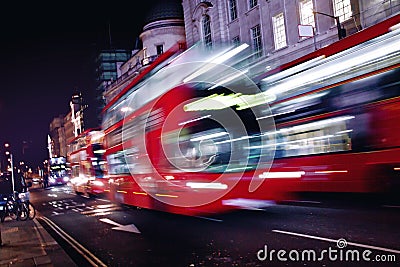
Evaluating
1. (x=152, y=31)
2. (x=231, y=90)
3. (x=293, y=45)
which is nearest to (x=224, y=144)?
(x=231, y=90)

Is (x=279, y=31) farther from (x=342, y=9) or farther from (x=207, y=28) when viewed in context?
(x=207, y=28)

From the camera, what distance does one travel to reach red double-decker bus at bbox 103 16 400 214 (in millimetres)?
8797

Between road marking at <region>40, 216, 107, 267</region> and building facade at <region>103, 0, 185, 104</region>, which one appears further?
building facade at <region>103, 0, 185, 104</region>

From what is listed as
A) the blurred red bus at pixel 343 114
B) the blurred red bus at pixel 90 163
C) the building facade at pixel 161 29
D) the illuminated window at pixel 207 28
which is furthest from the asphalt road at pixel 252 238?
the building facade at pixel 161 29

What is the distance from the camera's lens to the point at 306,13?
25.7 m

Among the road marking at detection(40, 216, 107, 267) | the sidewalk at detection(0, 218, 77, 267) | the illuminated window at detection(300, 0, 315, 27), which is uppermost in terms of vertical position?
the illuminated window at detection(300, 0, 315, 27)

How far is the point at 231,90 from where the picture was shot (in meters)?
10.7

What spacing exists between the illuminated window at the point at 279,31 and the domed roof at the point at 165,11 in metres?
24.9

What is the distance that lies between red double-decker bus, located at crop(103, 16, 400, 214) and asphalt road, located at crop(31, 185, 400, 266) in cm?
74

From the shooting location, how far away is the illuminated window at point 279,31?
27.7 m

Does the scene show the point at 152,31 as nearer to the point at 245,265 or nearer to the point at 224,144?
the point at 224,144

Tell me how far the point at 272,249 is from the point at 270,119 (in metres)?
4.02

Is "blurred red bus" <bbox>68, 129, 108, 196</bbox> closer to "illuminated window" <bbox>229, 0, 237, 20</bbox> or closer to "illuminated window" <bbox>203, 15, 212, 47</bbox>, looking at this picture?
"illuminated window" <bbox>203, 15, 212, 47</bbox>

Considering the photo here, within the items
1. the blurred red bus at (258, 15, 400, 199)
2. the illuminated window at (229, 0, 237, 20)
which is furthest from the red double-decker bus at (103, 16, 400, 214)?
the illuminated window at (229, 0, 237, 20)
